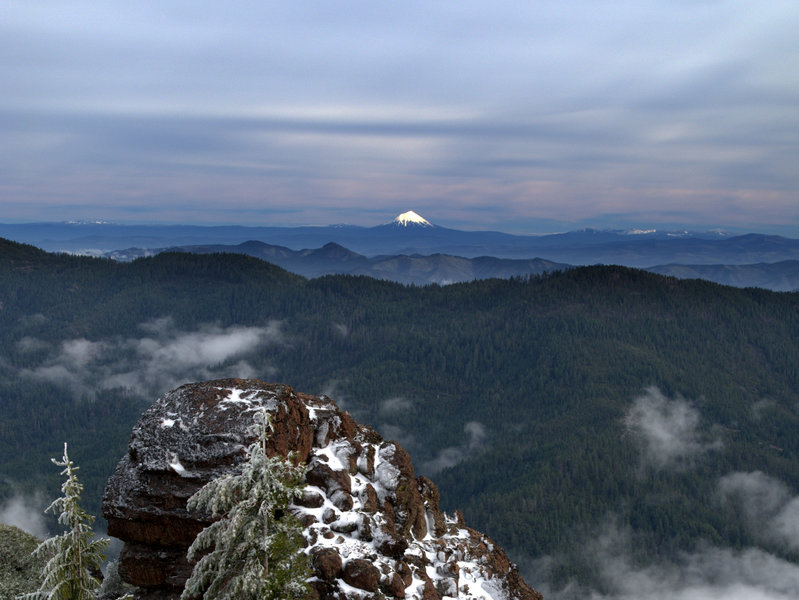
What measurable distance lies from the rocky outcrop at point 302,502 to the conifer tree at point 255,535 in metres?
13.2

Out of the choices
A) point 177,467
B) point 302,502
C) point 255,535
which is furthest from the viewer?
point 302,502

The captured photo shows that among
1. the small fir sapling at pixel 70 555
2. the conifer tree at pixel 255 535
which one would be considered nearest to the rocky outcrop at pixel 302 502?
the conifer tree at pixel 255 535

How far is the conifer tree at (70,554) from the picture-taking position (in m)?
24.5

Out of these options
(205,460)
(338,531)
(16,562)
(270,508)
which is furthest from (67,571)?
(16,562)

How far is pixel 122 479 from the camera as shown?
44.2 meters

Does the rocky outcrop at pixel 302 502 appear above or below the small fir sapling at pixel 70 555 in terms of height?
below

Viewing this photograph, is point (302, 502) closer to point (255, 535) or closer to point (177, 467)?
point (177, 467)

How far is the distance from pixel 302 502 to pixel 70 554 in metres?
19.7

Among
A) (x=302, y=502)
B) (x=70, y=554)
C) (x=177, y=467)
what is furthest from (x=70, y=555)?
(x=302, y=502)

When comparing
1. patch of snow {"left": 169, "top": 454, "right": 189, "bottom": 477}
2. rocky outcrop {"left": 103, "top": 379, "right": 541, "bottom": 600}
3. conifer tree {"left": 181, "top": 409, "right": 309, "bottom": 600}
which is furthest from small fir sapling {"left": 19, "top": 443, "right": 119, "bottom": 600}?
patch of snow {"left": 169, "top": 454, "right": 189, "bottom": 477}

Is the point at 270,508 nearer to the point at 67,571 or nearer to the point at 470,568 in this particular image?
the point at 67,571

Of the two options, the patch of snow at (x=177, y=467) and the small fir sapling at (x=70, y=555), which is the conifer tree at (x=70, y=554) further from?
the patch of snow at (x=177, y=467)

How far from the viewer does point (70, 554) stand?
84.5ft

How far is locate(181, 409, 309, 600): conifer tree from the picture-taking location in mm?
23906
